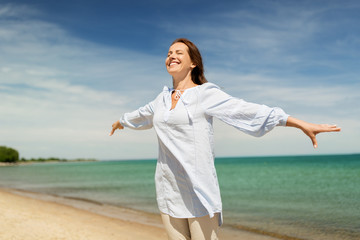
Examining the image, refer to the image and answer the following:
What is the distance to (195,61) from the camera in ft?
8.54

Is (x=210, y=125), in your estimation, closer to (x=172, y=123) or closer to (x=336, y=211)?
(x=172, y=123)

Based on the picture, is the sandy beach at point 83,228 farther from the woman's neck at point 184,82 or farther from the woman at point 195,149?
the woman's neck at point 184,82

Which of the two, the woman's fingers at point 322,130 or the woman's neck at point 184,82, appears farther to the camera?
the woman's neck at point 184,82

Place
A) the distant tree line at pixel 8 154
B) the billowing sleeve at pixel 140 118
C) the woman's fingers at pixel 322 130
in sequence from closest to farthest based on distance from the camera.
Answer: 1. the woman's fingers at pixel 322 130
2. the billowing sleeve at pixel 140 118
3. the distant tree line at pixel 8 154

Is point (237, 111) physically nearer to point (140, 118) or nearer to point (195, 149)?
point (195, 149)

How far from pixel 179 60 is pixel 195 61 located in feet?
0.43

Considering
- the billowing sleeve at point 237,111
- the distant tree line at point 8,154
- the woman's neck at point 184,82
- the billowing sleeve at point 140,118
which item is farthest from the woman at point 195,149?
the distant tree line at point 8,154

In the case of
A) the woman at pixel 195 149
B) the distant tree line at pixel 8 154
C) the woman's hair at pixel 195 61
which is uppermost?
the woman's hair at pixel 195 61

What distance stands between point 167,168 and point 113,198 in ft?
43.2

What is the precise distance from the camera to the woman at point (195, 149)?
2281 mm

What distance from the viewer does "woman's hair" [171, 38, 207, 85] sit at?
8.50 feet

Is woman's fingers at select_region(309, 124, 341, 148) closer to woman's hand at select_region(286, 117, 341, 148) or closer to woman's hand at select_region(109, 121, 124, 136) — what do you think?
woman's hand at select_region(286, 117, 341, 148)

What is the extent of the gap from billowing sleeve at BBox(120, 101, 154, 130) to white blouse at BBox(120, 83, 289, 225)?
1.26 feet

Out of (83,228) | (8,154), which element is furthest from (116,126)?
(8,154)
